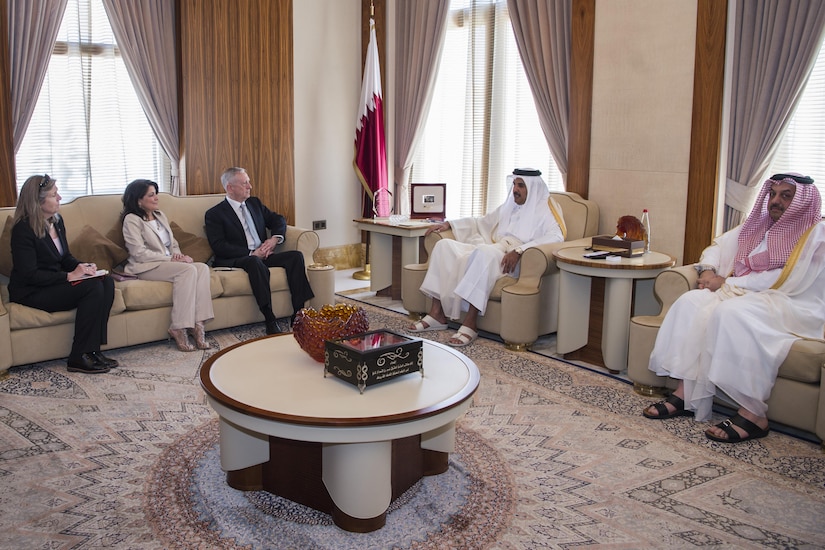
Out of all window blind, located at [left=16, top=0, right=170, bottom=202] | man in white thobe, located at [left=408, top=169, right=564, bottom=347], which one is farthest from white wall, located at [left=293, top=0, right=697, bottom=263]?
window blind, located at [left=16, top=0, right=170, bottom=202]

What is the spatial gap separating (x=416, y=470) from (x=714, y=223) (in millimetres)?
2986

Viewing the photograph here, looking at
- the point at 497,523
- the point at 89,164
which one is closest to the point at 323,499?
the point at 497,523

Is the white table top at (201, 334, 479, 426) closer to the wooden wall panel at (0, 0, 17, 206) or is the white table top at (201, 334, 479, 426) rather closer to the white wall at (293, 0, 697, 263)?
the white wall at (293, 0, 697, 263)

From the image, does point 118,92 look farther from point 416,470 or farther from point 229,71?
point 416,470

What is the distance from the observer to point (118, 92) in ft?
20.1

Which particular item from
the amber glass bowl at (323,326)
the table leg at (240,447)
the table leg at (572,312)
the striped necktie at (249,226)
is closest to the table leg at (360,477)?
the table leg at (240,447)

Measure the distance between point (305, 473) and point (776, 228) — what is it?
275 centimetres

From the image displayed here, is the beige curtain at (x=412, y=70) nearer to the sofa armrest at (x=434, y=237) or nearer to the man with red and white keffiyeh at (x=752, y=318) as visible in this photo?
the sofa armrest at (x=434, y=237)

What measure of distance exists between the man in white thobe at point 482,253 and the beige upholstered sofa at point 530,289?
92mm

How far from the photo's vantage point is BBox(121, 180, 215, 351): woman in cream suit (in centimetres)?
495

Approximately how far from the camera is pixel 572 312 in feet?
15.9

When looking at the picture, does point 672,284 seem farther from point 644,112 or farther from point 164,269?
point 164,269

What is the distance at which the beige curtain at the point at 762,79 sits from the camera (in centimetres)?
446

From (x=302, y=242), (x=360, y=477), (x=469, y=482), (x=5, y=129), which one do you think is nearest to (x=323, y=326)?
(x=360, y=477)
